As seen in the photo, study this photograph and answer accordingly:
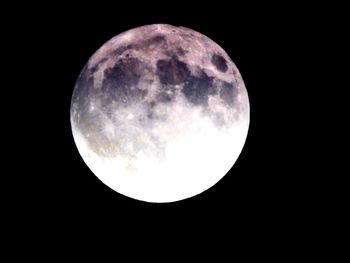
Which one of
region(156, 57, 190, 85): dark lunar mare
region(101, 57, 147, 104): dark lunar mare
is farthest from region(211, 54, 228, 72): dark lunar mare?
region(101, 57, 147, 104): dark lunar mare

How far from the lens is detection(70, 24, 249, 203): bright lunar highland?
3.79 meters

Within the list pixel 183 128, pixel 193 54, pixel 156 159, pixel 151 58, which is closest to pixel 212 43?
pixel 193 54

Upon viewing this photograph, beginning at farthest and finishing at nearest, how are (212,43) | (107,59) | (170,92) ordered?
(212,43) → (107,59) → (170,92)

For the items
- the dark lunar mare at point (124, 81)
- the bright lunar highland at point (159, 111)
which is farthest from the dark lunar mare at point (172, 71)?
the dark lunar mare at point (124, 81)

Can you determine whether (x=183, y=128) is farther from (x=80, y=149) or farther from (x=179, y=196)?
(x=80, y=149)

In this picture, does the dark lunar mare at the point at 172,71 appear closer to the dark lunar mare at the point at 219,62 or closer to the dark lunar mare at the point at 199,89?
the dark lunar mare at the point at 199,89

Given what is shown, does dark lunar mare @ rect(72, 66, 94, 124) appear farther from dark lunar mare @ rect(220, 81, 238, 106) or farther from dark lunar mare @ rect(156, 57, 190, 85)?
dark lunar mare @ rect(220, 81, 238, 106)

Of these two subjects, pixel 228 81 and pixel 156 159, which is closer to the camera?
pixel 156 159

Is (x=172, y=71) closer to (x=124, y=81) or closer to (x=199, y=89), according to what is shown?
(x=199, y=89)

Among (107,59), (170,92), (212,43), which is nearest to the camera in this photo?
(170,92)

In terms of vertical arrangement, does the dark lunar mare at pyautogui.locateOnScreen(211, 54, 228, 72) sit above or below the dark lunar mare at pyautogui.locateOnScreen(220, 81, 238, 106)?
above

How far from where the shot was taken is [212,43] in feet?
14.2

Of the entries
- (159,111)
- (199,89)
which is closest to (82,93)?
(159,111)

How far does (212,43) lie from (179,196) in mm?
1719
